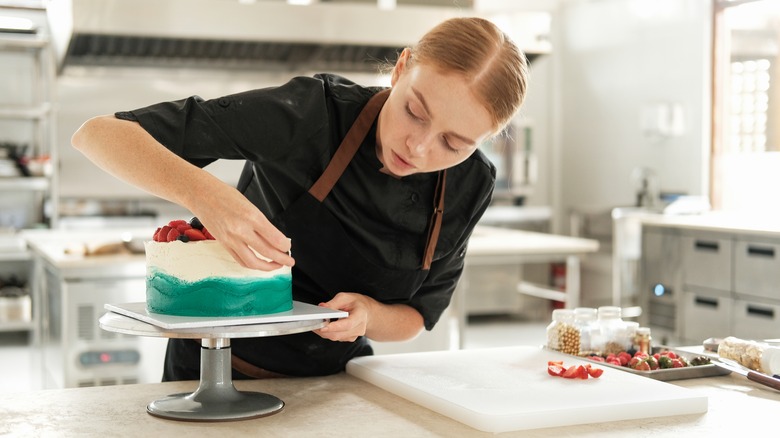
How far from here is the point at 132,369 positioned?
339cm

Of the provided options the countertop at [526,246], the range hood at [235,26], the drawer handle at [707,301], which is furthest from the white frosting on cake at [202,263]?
the drawer handle at [707,301]

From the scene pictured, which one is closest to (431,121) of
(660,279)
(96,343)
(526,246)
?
(96,343)

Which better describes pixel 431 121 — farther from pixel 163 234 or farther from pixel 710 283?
pixel 710 283

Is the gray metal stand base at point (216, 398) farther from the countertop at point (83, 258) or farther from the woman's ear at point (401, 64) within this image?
the countertop at point (83, 258)

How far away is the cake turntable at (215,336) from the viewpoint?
123cm

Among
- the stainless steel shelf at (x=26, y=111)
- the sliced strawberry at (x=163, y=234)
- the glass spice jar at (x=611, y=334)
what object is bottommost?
the glass spice jar at (x=611, y=334)

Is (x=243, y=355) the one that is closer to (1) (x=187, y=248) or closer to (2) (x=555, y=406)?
(1) (x=187, y=248)

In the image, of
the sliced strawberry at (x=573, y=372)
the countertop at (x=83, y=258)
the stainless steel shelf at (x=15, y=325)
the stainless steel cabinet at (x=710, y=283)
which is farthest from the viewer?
the stainless steel shelf at (x=15, y=325)

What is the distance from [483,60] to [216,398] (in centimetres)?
68

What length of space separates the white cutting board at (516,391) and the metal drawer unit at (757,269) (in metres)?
3.47

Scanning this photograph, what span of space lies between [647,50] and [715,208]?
1.40 metres

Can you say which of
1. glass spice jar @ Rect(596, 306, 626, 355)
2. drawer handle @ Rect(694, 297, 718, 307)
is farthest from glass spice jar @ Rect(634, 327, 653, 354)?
drawer handle @ Rect(694, 297, 718, 307)

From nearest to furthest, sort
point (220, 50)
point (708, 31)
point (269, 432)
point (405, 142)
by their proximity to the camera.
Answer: point (269, 432), point (405, 142), point (220, 50), point (708, 31)

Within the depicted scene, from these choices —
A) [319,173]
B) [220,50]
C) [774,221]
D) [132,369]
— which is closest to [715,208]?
[774,221]
